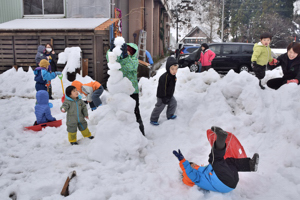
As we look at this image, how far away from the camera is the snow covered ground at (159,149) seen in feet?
10.1

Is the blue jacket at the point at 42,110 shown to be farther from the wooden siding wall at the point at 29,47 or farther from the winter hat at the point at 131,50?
the wooden siding wall at the point at 29,47

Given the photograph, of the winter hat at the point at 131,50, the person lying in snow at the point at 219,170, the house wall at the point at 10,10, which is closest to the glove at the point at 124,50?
the winter hat at the point at 131,50

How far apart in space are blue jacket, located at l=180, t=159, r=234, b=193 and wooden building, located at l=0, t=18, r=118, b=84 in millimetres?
7271

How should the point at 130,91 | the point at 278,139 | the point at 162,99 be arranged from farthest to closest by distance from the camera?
the point at 162,99 → the point at 130,91 → the point at 278,139

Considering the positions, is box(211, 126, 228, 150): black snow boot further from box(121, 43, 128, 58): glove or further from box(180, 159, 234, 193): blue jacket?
box(121, 43, 128, 58): glove

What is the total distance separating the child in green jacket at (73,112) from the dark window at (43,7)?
7855mm

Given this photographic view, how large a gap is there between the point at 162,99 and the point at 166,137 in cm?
84

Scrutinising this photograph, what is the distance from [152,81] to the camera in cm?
782

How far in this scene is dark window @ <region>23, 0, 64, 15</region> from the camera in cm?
1116

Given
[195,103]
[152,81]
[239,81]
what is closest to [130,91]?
[195,103]

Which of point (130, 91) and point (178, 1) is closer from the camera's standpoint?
point (130, 91)

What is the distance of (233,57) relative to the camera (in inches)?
488

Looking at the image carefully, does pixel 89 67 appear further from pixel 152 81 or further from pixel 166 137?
pixel 166 137

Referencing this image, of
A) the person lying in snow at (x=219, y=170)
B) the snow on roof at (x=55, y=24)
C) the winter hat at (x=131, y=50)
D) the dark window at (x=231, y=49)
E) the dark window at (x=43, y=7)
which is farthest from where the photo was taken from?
the dark window at (x=231, y=49)
